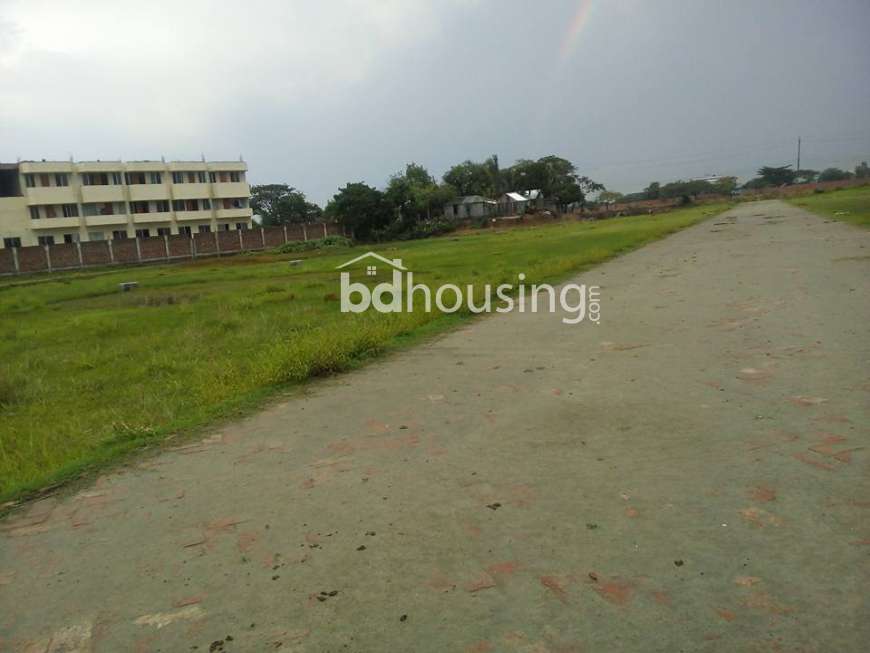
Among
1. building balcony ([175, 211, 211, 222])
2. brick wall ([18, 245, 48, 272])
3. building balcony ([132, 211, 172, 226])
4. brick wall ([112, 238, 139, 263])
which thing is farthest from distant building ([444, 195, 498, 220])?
brick wall ([18, 245, 48, 272])

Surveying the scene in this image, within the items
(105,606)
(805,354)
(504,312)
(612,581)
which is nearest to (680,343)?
(805,354)

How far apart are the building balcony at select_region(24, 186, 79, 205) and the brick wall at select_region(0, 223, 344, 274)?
10365mm

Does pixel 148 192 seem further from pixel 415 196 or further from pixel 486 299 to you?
pixel 486 299

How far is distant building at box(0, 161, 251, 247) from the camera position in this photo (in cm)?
5069

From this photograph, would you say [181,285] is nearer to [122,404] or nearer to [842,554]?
[122,404]

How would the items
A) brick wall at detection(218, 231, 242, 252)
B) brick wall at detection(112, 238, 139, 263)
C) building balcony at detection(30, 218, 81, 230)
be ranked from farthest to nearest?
building balcony at detection(30, 218, 81, 230)
brick wall at detection(218, 231, 242, 252)
brick wall at detection(112, 238, 139, 263)

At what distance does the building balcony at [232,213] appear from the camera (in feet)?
200

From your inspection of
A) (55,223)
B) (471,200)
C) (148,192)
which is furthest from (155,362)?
(471,200)

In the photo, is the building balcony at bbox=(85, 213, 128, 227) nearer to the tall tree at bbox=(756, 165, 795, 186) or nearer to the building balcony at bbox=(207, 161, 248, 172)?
the building balcony at bbox=(207, 161, 248, 172)

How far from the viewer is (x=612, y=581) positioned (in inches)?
107

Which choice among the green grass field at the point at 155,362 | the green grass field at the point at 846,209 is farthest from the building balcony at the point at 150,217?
the green grass field at the point at 846,209

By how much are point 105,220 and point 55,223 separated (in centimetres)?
374

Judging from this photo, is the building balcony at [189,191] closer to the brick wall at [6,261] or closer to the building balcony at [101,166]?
the building balcony at [101,166]

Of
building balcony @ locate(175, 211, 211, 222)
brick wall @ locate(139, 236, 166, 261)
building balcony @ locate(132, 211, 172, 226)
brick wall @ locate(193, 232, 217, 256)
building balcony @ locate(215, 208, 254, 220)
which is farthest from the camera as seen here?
building balcony @ locate(215, 208, 254, 220)
